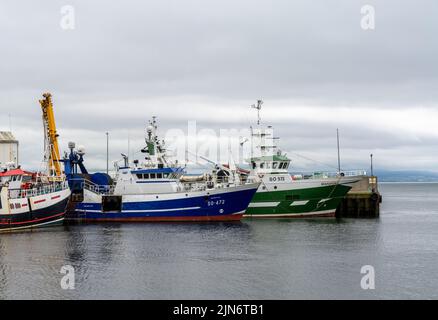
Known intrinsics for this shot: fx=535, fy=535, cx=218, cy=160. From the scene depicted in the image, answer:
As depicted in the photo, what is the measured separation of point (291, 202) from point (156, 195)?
1541 centimetres

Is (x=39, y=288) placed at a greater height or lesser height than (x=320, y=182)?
lesser

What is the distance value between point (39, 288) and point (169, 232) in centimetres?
2182

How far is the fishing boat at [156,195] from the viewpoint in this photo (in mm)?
57938

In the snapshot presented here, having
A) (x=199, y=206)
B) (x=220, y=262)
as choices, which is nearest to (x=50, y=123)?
(x=199, y=206)

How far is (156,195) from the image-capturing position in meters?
58.8

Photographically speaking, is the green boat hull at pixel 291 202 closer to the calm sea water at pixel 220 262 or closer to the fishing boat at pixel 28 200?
the calm sea water at pixel 220 262

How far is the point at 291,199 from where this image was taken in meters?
61.3

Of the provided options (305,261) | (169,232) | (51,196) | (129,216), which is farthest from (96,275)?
(129,216)

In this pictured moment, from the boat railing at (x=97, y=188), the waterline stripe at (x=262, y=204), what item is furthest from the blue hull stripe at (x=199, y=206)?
the boat railing at (x=97, y=188)

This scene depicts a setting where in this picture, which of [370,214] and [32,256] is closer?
[32,256]

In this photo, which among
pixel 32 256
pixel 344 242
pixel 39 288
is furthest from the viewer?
pixel 344 242

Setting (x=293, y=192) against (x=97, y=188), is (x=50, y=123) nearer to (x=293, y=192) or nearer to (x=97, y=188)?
(x=97, y=188)
